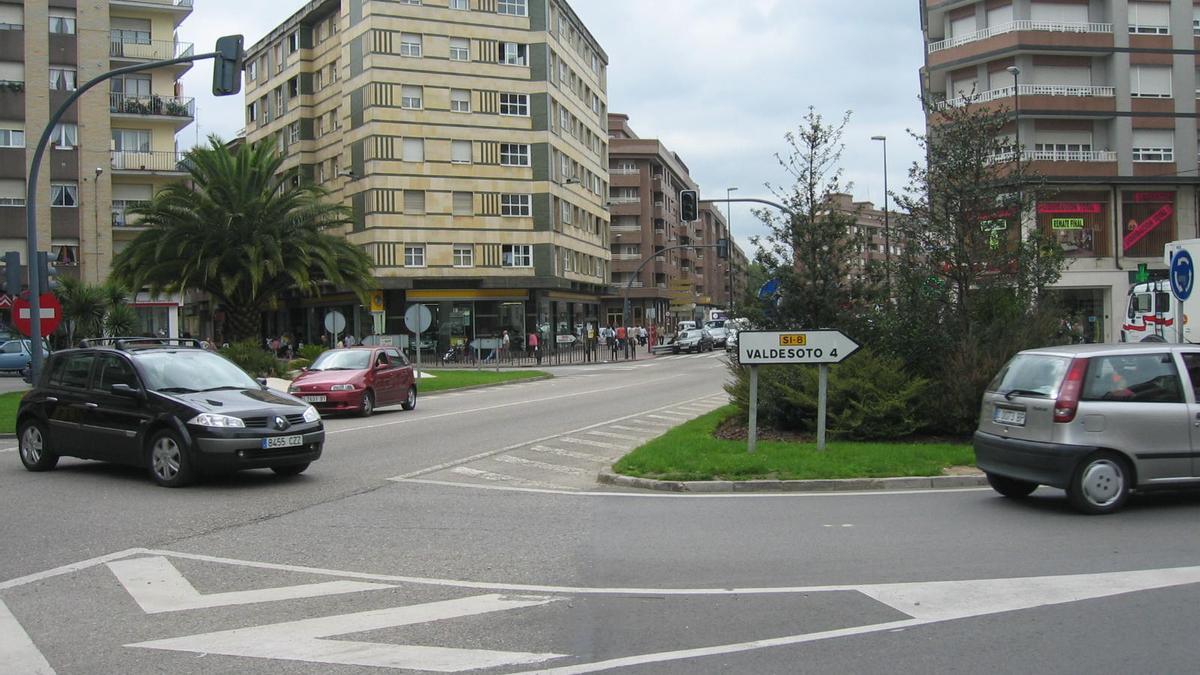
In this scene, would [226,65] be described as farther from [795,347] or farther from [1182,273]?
[1182,273]

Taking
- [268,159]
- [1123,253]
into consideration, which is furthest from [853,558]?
[1123,253]

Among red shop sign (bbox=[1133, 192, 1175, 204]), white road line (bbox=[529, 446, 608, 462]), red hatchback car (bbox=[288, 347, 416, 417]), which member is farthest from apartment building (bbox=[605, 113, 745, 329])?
white road line (bbox=[529, 446, 608, 462])

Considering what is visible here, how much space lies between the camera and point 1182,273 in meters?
14.2

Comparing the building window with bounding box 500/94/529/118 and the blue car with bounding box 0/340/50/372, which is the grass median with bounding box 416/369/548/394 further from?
the building window with bounding box 500/94/529/118

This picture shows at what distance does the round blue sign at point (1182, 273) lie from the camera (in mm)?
14039

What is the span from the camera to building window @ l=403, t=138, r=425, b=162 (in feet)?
175

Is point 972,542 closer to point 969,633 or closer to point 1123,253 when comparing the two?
point 969,633

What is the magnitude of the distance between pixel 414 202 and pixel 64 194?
55.1 ft

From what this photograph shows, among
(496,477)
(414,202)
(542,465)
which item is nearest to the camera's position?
(496,477)

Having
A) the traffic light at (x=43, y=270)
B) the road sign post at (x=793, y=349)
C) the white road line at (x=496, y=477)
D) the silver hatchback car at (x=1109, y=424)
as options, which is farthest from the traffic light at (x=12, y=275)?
the silver hatchback car at (x=1109, y=424)

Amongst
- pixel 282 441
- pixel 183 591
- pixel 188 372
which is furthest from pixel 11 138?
pixel 183 591

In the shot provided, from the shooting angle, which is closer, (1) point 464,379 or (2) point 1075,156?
(1) point 464,379

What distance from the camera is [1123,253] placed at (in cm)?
4469

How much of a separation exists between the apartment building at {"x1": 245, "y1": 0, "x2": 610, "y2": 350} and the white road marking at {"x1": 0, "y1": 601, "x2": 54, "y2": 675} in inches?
1822
